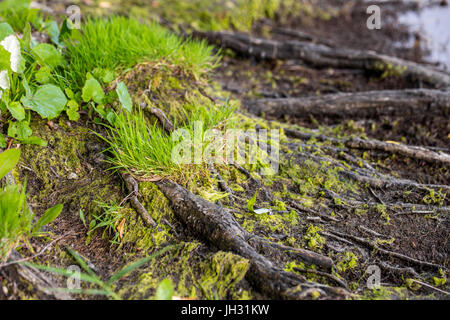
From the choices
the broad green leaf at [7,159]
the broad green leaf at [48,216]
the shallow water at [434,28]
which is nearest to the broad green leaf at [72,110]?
the broad green leaf at [7,159]

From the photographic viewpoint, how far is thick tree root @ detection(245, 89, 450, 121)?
372cm

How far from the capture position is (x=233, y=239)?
6.46ft

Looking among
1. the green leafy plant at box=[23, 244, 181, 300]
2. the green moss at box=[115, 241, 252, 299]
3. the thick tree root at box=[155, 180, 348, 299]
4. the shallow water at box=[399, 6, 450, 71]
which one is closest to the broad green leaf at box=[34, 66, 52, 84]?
the thick tree root at box=[155, 180, 348, 299]

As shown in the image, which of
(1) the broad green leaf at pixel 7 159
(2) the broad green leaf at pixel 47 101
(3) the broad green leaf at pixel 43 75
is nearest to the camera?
(1) the broad green leaf at pixel 7 159

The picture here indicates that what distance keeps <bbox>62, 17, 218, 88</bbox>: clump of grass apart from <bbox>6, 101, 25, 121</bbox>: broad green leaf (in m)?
0.51

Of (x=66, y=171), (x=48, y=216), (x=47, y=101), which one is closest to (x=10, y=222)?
(x=48, y=216)

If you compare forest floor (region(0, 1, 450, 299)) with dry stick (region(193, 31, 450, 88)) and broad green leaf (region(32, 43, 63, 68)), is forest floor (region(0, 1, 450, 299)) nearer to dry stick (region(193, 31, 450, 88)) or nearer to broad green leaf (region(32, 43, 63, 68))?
broad green leaf (region(32, 43, 63, 68))

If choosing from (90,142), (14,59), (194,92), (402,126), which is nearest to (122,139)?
(90,142)

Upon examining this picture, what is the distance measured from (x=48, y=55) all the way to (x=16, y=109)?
0.64m

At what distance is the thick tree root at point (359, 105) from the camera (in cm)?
372

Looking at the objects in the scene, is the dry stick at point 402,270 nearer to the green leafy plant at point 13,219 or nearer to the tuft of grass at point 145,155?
the tuft of grass at point 145,155

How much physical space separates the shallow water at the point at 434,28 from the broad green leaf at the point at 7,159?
5.45 m

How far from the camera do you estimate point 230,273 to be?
1854 millimetres

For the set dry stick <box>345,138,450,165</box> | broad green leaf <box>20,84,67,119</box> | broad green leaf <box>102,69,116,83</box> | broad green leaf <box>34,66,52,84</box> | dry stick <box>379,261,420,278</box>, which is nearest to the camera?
dry stick <box>379,261,420,278</box>
